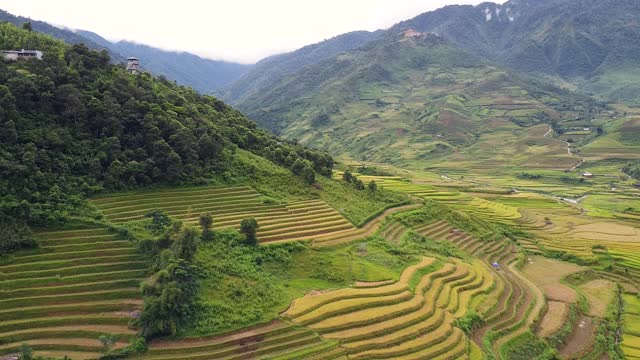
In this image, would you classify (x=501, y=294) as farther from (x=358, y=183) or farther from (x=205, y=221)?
(x=205, y=221)

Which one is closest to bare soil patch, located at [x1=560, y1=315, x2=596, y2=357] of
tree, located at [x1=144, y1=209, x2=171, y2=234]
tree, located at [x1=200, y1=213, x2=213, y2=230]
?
tree, located at [x1=200, y1=213, x2=213, y2=230]

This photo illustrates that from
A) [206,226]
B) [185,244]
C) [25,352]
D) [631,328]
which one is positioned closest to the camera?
[25,352]

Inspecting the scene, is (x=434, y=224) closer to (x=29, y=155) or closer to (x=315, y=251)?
(x=315, y=251)

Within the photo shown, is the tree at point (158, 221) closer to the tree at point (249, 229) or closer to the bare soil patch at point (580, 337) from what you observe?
the tree at point (249, 229)

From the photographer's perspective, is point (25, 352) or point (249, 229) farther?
point (249, 229)

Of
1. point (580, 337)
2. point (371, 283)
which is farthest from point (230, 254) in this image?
point (580, 337)

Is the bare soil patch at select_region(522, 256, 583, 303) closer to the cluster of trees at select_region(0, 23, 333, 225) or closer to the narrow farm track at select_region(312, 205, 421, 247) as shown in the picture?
the narrow farm track at select_region(312, 205, 421, 247)
